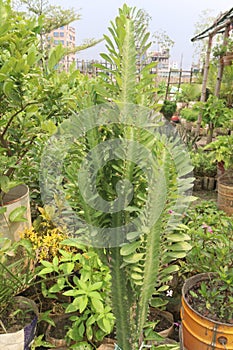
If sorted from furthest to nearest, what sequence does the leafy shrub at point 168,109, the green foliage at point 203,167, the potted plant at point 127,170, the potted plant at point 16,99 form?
1. the leafy shrub at point 168,109
2. the green foliage at point 203,167
3. the potted plant at point 16,99
4. the potted plant at point 127,170

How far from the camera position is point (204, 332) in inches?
47.7

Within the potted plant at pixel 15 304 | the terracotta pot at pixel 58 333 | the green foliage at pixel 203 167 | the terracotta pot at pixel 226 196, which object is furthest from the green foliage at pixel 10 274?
the green foliage at pixel 203 167

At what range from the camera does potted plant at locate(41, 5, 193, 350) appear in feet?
2.47

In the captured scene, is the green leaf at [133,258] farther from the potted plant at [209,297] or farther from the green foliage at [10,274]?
the green foliage at [10,274]

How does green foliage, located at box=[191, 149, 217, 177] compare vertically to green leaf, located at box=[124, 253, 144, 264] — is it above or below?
below

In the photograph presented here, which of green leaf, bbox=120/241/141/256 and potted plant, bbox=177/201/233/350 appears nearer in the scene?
green leaf, bbox=120/241/141/256

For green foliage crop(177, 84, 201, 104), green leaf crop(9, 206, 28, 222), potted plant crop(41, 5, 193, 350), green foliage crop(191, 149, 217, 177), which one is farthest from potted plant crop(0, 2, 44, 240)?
green foliage crop(177, 84, 201, 104)

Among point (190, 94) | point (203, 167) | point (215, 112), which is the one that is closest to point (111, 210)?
point (203, 167)

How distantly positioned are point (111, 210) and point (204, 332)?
68 cm

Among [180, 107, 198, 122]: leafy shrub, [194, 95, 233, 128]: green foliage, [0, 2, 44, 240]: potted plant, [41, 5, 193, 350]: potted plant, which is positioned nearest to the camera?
[41, 5, 193, 350]: potted plant

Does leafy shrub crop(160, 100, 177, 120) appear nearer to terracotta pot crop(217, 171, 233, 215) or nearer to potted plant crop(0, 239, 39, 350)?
terracotta pot crop(217, 171, 233, 215)

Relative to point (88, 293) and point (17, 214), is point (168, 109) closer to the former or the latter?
point (17, 214)

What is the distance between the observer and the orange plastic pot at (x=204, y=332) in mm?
A: 1185

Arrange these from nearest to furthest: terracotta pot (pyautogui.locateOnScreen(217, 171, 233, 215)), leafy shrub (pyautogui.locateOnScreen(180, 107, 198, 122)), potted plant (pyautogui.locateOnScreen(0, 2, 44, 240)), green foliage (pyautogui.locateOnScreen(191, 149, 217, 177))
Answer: potted plant (pyautogui.locateOnScreen(0, 2, 44, 240)) < terracotta pot (pyautogui.locateOnScreen(217, 171, 233, 215)) < green foliage (pyautogui.locateOnScreen(191, 149, 217, 177)) < leafy shrub (pyautogui.locateOnScreen(180, 107, 198, 122))
